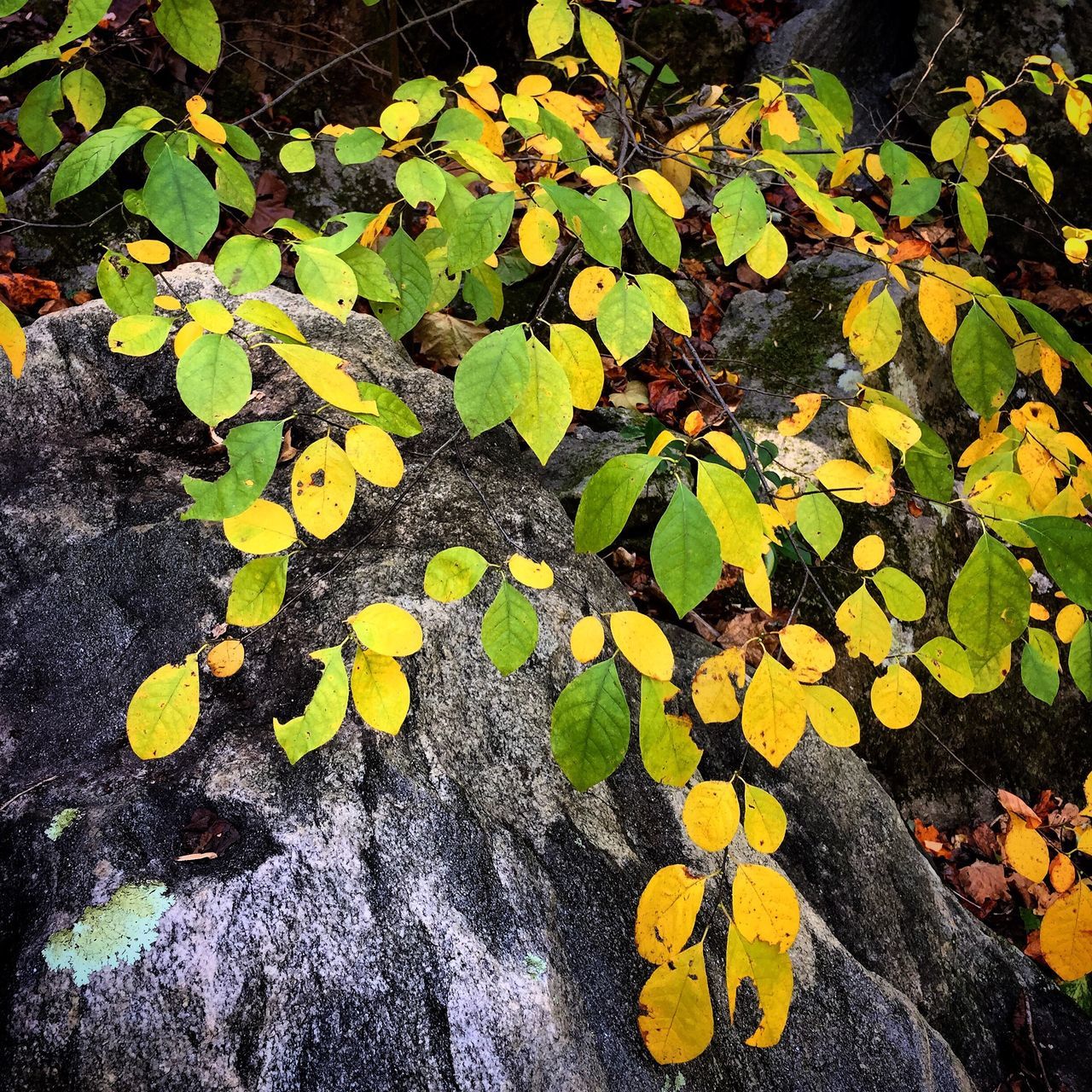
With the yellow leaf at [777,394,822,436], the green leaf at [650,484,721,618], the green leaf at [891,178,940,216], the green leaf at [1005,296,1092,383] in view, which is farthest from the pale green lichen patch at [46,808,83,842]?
the green leaf at [891,178,940,216]

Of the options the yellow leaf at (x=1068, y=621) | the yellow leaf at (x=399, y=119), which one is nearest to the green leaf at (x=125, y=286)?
the yellow leaf at (x=399, y=119)

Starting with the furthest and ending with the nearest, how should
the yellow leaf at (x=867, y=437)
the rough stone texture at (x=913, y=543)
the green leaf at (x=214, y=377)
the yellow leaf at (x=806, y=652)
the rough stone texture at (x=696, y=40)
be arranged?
the rough stone texture at (x=696, y=40), the rough stone texture at (x=913, y=543), the yellow leaf at (x=867, y=437), the yellow leaf at (x=806, y=652), the green leaf at (x=214, y=377)

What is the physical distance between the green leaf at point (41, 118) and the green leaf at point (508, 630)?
1.31 m

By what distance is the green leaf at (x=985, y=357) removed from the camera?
1.31 meters

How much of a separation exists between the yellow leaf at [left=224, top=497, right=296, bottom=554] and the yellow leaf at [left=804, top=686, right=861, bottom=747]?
0.87 meters

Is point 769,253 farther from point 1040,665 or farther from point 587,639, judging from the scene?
point 1040,665

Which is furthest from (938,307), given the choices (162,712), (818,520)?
(162,712)

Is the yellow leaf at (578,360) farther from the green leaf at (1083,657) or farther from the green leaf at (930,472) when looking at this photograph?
the green leaf at (1083,657)

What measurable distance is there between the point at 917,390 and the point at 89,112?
10.5 ft

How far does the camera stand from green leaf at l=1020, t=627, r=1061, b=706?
1.44m

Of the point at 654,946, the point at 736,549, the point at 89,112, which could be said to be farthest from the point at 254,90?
the point at 654,946

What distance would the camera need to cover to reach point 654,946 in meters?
1.08

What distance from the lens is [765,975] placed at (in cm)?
105

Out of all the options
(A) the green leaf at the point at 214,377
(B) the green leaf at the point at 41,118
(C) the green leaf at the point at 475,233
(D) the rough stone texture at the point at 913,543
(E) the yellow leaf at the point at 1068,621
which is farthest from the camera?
(D) the rough stone texture at the point at 913,543
